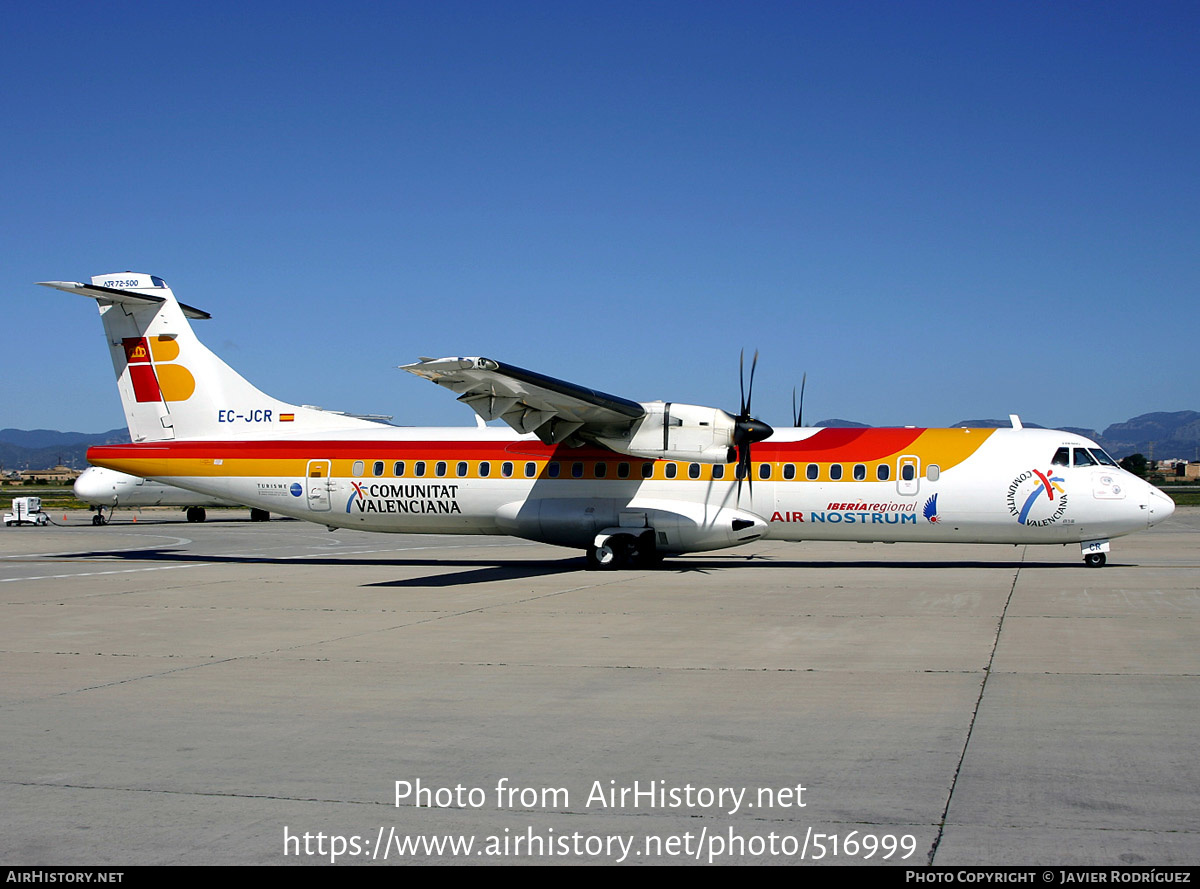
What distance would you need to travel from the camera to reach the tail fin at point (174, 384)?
23344 millimetres

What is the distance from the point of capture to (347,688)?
8.90 m

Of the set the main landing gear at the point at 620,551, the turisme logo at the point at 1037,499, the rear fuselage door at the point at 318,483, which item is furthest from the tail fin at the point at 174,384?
the turisme logo at the point at 1037,499

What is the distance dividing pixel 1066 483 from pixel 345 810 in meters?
18.3

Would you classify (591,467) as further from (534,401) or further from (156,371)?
(156,371)

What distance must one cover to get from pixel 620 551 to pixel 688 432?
9.80ft

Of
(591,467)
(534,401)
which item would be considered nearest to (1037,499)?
(591,467)

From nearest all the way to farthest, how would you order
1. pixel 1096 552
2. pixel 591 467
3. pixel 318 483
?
pixel 1096 552 < pixel 591 467 < pixel 318 483

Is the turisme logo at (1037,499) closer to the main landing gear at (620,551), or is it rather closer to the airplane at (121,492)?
the main landing gear at (620,551)

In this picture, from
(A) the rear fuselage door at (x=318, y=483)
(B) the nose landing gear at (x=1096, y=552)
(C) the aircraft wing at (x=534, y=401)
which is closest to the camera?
(C) the aircraft wing at (x=534, y=401)

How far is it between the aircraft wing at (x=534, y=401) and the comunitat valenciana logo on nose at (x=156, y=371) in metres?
7.71

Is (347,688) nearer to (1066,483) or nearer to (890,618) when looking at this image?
(890,618)

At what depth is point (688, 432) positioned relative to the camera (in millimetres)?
20688

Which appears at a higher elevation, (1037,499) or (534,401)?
(534,401)
